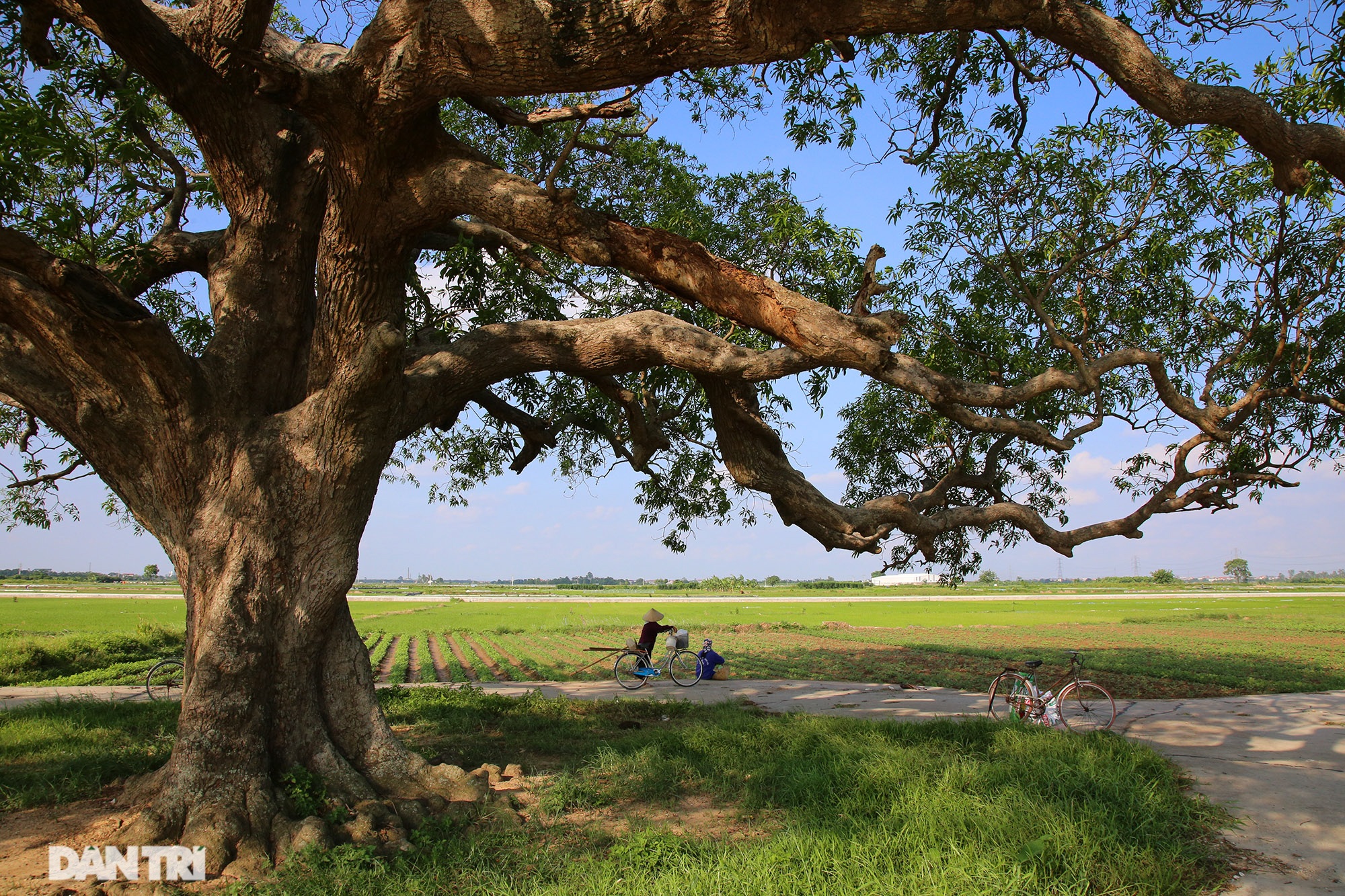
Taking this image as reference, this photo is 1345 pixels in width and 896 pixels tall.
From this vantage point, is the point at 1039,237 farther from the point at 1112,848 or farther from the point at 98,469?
the point at 98,469

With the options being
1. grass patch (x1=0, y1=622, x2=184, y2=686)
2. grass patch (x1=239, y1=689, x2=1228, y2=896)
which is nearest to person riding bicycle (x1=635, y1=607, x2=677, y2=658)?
grass patch (x1=239, y1=689, x2=1228, y2=896)

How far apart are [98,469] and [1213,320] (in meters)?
13.7

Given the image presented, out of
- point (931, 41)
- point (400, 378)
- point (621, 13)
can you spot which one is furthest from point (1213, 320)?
point (400, 378)

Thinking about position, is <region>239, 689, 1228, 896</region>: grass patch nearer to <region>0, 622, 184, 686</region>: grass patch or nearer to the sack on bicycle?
the sack on bicycle

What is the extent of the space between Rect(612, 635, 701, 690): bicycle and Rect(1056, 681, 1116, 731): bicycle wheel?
708 cm

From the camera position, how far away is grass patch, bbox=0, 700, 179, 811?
6613mm

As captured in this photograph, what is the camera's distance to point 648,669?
15203 millimetres

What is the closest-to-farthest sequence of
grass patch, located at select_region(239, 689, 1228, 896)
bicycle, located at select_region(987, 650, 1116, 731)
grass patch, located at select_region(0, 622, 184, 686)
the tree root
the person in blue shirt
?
grass patch, located at select_region(239, 689, 1228, 896)
the tree root
bicycle, located at select_region(987, 650, 1116, 731)
grass patch, located at select_region(0, 622, 184, 686)
the person in blue shirt

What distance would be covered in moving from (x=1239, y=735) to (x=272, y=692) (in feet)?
37.3

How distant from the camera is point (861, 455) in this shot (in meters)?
12.5

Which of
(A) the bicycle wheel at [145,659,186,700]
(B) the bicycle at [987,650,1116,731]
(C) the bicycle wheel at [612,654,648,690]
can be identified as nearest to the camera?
(B) the bicycle at [987,650,1116,731]

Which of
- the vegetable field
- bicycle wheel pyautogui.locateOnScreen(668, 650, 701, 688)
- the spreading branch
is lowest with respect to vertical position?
the vegetable field
